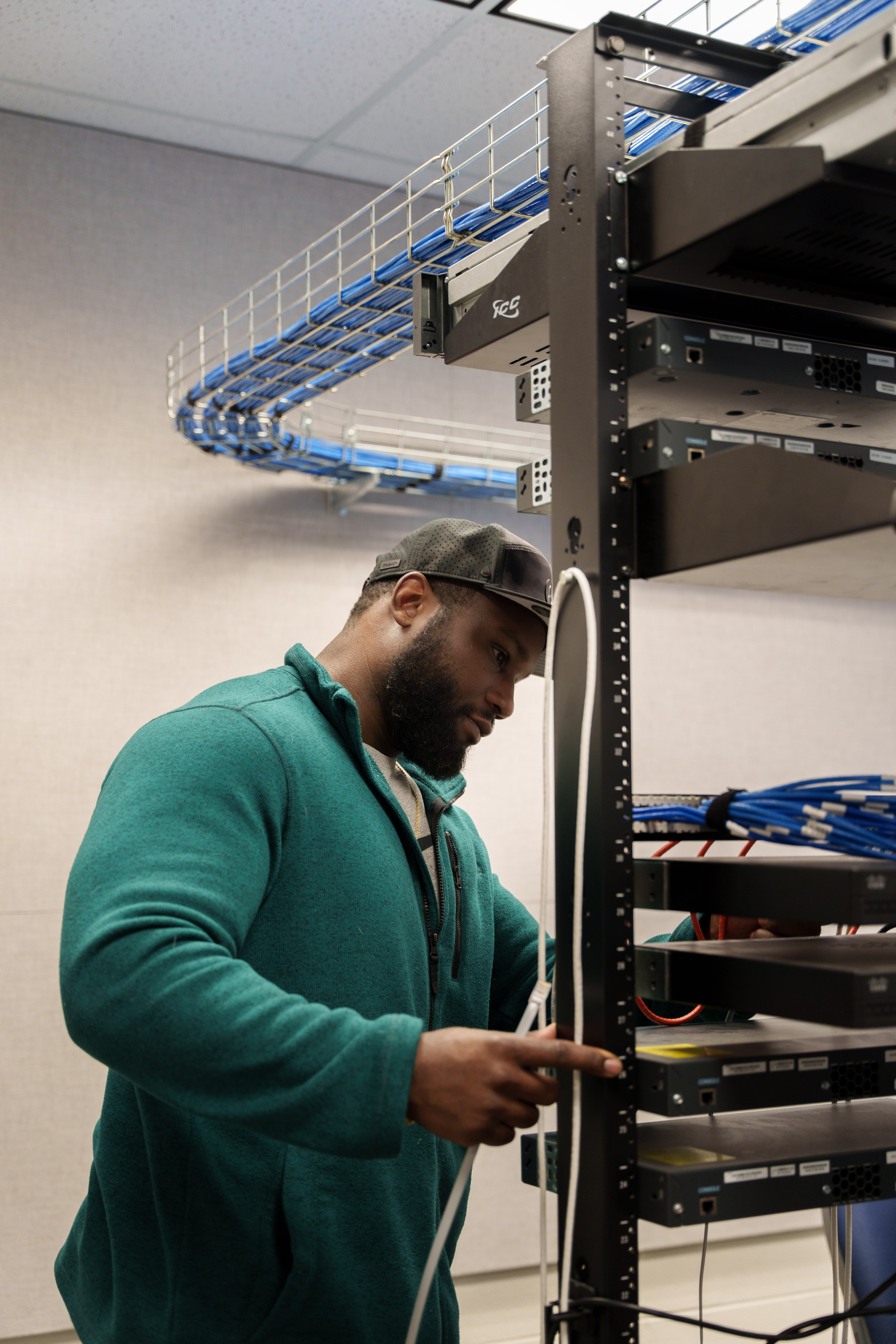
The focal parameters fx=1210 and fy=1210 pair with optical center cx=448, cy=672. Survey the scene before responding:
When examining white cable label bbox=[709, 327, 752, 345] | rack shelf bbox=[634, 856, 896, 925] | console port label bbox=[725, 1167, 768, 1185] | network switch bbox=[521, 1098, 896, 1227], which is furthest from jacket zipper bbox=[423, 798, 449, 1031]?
white cable label bbox=[709, 327, 752, 345]

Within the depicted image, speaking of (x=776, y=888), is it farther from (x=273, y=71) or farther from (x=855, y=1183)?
(x=273, y=71)

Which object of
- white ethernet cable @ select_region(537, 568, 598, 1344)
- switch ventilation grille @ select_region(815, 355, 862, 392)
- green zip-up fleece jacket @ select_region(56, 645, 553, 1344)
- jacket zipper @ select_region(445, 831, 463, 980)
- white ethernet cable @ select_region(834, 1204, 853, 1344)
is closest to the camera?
green zip-up fleece jacket @ select_region(56, 645, 553, 1344)

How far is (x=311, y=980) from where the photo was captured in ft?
4.16

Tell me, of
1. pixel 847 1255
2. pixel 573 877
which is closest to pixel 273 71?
pixel 573 877

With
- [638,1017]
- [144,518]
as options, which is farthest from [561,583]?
[144,518]

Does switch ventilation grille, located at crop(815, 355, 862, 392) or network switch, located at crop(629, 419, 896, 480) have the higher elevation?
switch ventilation grille, located at crop(815, 355, 862, 392)

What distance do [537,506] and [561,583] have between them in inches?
7.5

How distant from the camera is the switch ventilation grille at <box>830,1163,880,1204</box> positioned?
1.09m

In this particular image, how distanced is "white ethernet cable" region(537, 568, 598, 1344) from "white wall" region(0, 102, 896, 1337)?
1895 millimetres

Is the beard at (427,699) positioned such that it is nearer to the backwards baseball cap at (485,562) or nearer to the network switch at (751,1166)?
the backwards baseball cap at (485,562)

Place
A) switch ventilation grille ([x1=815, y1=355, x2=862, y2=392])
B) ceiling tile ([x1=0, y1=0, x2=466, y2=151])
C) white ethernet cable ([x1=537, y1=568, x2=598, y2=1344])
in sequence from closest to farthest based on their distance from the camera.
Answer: white ethernet cable ([x1=537, y1=568, x2=598, y2=1344]) < switch ventilation grille ([x1=815, y1=355, x2=862, y2=392]) < ceiling tile ([x1=0, y1=0, x2=466, y2=151])

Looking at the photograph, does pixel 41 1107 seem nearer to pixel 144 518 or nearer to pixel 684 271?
pixel 144 518

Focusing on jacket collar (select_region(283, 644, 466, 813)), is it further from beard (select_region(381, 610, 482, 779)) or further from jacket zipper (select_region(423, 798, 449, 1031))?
jacket zipper (select_region(423, 798, 449, 1031))

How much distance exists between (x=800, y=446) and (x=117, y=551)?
6.83 ft
